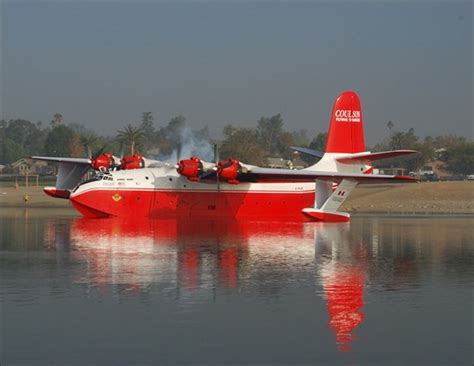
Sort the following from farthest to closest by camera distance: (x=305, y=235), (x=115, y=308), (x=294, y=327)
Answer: (x=305, y=235) < (x=115, y=308) < (x=294, y=327)

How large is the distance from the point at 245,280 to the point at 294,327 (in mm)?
5829

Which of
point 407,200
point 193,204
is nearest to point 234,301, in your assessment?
point 193,204

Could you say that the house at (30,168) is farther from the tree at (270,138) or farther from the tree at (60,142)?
the tree at (270,138)

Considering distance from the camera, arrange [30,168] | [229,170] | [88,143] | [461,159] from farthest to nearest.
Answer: [30,168], [461,159], [88,143], [229,170]

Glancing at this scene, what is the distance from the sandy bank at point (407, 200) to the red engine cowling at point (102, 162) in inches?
571

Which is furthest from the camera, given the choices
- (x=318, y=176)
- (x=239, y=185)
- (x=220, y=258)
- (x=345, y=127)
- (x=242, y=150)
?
(x=242, y=150)

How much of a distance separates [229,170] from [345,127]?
8302 mm

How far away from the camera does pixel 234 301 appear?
17.0 m

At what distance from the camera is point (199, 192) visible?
151 ft

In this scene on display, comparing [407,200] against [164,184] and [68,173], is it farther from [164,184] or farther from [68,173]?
[164,184]

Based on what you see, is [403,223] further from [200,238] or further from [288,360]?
[288,360]

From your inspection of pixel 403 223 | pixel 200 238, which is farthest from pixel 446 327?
pixel 403 223

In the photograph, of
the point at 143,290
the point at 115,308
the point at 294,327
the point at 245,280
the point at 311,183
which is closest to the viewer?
the point at 294,327

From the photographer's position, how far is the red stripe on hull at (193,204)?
144 ft
